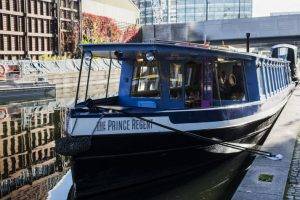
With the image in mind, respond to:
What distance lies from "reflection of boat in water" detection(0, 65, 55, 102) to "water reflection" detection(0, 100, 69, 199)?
295 centimetres

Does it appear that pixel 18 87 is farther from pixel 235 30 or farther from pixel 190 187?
pixel 235 30

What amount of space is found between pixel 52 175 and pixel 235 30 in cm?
5035

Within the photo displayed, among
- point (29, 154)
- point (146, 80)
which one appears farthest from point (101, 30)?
point (146, 80)

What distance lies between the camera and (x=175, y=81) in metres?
11.0

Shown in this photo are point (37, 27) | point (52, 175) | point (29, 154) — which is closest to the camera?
point (52, 175)

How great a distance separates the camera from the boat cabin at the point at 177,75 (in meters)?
10.4

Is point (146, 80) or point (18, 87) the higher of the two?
point (146, 80)

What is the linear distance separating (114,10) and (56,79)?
24815mm

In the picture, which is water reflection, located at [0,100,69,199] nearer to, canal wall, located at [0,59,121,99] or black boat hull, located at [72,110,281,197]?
black boat hull, located at [72,110,281,197]

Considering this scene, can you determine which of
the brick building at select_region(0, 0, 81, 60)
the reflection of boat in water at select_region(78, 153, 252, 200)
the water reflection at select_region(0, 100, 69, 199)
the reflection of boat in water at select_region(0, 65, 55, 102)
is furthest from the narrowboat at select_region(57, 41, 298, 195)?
the brick building at select_region(0, 0, 81, 60)

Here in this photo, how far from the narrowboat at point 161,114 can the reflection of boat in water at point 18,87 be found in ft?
46.4

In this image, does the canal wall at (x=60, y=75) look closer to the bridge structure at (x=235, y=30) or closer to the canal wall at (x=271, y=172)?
the canal wall at (x=271, y=172)

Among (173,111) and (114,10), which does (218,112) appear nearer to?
(173,111)

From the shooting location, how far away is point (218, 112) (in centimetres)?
1066
